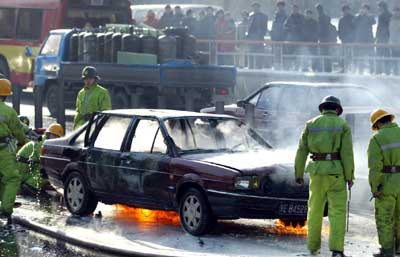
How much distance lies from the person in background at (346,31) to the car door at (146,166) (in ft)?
41.2

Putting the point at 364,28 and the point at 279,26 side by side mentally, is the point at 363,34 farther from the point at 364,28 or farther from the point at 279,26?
the point at 279,26

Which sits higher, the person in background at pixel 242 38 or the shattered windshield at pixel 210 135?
the person in background at pixel 242 38

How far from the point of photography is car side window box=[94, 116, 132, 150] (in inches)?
539

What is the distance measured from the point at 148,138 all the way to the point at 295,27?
1371cm

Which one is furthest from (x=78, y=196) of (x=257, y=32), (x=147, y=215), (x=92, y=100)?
(x=257, y=32)

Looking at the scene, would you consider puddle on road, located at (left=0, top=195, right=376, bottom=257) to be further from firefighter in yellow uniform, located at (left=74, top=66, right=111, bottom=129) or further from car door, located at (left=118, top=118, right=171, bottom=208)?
firefighter in yellow uniform, located at (left=74, top=66, right=111, bottom=129)

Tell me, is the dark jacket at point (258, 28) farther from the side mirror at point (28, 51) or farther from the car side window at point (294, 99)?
the car side window at point (294, 99)

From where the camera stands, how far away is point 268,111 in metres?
20.3

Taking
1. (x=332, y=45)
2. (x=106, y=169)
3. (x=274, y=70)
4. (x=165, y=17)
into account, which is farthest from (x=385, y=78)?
(x=106, y=169)

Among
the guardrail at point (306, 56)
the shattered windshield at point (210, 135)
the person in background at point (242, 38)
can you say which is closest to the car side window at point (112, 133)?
the shattered windshield at point (210, 135)

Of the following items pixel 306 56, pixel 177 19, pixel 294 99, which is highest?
pixel 177 19

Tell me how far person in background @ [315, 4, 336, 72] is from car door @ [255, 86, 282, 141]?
5.50 meters

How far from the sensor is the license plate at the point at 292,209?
12188mm

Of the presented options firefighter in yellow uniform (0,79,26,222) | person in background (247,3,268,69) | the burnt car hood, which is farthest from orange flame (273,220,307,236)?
person in background (247,3,268,69)
